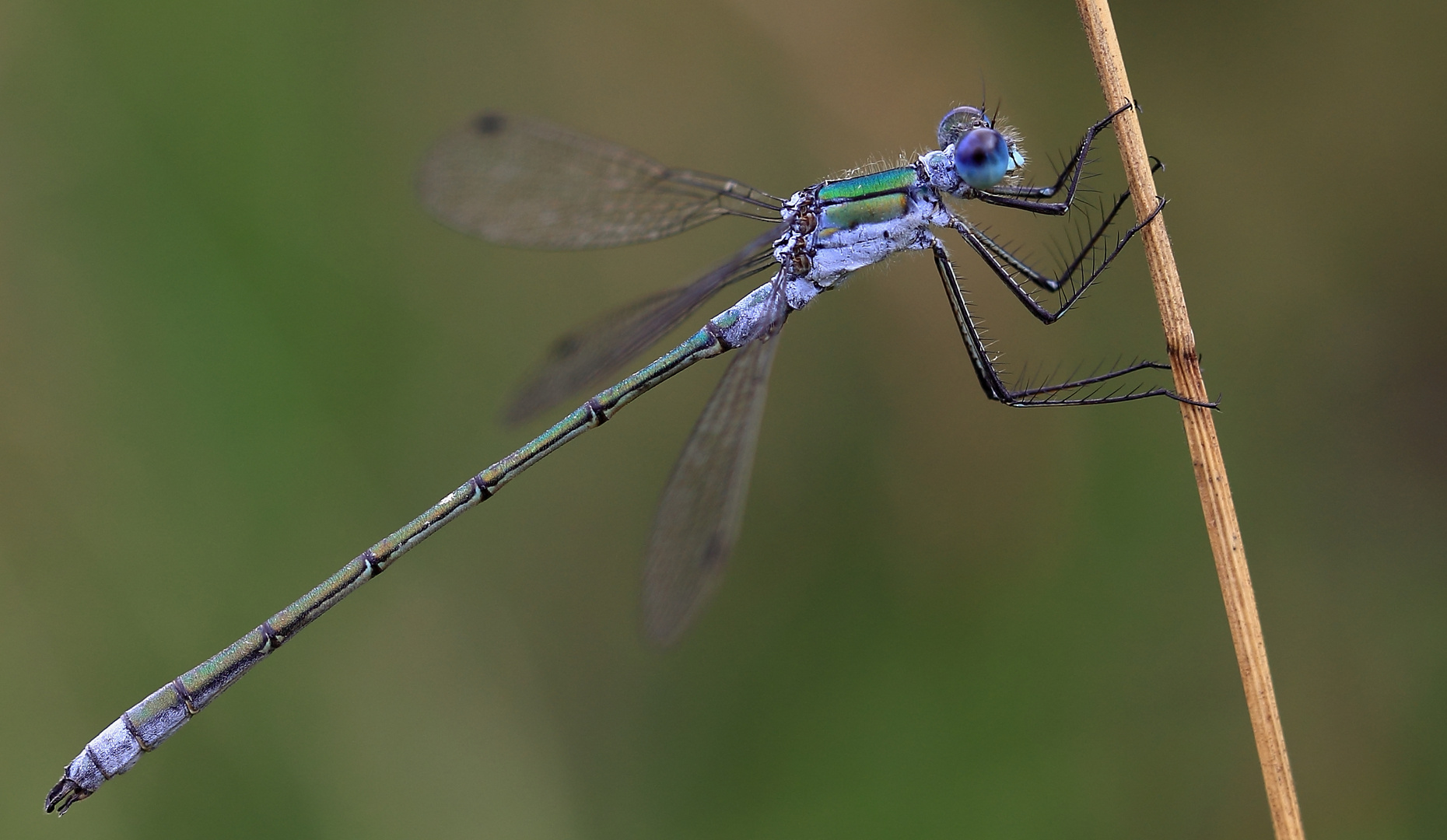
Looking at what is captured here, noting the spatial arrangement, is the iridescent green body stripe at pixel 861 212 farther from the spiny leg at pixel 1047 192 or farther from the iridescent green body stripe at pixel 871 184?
the spiny leg at pixel 1047 192

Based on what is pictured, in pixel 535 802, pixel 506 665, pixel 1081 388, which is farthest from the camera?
pixel 506 665

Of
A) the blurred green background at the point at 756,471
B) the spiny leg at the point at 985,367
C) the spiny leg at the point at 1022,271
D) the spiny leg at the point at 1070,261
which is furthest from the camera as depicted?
the blurred green background at the point at 756,471

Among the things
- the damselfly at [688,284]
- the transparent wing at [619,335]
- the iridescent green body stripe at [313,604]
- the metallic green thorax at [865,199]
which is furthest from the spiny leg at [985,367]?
the iridescent green body stripe at [313,604]

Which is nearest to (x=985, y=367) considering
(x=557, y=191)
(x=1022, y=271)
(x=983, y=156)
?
(x=1022, y=271)

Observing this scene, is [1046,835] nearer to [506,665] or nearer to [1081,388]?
[1081,388]

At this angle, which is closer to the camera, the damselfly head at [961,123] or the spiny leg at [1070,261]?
the spiny leg at [1070,261]

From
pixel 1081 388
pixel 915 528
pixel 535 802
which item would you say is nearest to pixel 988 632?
pixel 915 528

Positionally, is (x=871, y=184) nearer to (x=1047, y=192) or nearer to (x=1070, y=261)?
(x=1047, y=192)
